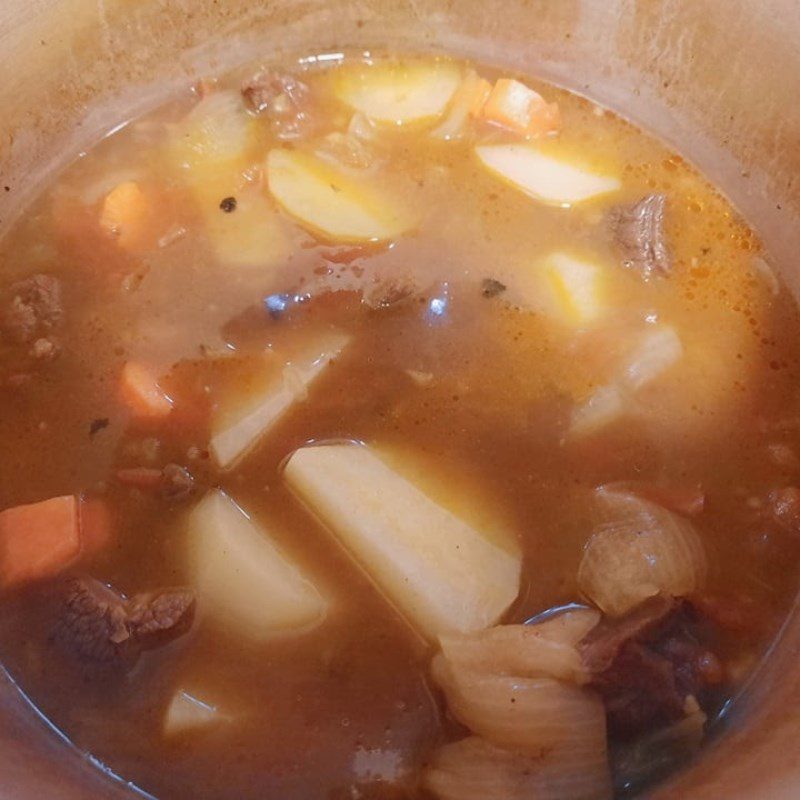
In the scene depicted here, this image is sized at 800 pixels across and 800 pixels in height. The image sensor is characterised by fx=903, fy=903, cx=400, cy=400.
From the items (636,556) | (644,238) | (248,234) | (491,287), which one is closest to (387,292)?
(491,287)

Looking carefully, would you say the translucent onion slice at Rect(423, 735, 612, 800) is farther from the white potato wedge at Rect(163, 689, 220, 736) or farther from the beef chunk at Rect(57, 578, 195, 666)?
the beef chunk at Rect(57, 578, 195, 666)

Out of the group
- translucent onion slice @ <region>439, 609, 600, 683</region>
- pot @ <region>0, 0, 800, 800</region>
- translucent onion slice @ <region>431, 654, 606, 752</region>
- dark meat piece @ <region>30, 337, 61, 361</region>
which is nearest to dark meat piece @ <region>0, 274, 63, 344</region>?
dark meat piece @ <region>30, 337, 61, 361</region>

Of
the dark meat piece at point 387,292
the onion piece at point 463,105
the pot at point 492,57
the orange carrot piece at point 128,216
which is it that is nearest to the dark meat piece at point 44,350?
the orange carrot piece at point 128,216

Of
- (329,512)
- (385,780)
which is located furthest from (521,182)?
(385,780)

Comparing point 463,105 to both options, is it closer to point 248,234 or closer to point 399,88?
point 399,88

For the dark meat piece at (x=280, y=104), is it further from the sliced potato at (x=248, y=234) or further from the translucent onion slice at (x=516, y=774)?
the translucent onion slice at (x=516, y=774)

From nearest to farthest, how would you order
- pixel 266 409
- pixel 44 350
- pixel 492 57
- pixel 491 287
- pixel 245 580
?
pixel 245 580
pixel 266 409
pixel 44 350
pixel 491 287
pixel 492 57
